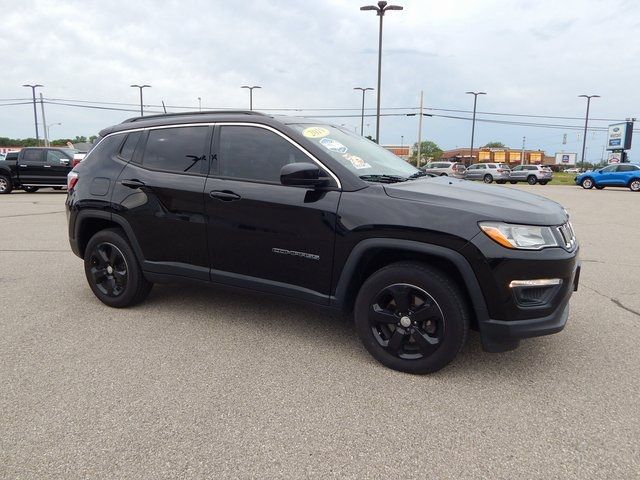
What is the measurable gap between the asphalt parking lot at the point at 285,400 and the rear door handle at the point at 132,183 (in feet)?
3.79

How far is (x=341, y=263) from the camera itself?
125 inches

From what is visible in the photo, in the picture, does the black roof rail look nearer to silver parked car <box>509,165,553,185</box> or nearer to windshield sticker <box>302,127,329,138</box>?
windshield sticker <box>302,127,329,138</box>

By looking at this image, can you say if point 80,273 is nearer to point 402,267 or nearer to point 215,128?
point 215,128

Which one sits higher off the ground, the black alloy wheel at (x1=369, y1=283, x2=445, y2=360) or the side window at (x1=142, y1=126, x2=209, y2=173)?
the side window at (x1=142, y1=126, x2=209, y2=173)

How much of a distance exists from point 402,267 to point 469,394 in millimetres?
871

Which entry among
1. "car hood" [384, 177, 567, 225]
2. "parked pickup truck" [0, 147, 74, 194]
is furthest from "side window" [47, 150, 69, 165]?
"car hood" [384, 177, 567, 225]

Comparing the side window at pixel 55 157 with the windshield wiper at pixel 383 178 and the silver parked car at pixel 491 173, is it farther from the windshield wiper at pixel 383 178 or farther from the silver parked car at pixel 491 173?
the silver parked car at pixel 491 173

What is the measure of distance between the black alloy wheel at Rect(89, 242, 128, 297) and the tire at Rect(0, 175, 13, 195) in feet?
55.5

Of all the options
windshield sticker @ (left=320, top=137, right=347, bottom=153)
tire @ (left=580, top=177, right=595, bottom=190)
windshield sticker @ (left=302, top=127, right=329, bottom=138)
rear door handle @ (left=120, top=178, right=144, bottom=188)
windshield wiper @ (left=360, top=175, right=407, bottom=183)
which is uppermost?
windshield sticker @ (left=302, top=127, right=329, bottom=138)

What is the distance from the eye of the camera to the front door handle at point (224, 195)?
3.54 metres

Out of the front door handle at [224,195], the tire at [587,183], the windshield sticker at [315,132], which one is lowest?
the tire at [587,183]

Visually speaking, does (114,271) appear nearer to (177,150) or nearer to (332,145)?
(177,150)

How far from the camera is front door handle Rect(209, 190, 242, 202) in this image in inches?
139

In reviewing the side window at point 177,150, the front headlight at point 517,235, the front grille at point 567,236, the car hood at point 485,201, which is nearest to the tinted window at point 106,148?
the side window at point 177,150
